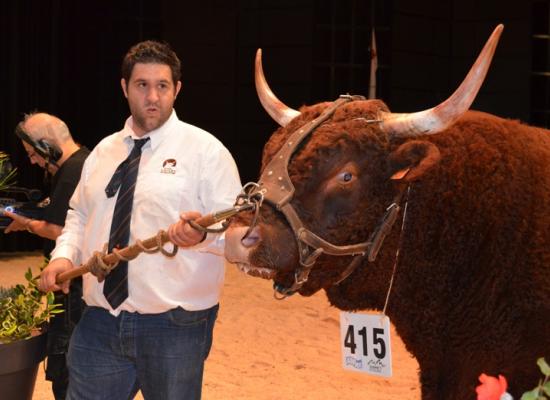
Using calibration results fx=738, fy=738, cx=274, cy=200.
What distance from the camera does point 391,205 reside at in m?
2.40

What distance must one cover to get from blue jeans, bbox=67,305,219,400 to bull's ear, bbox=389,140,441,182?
0.97 m

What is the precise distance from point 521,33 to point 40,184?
8.70m

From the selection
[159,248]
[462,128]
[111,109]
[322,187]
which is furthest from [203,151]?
[111,109]

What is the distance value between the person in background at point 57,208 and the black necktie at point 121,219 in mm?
1087

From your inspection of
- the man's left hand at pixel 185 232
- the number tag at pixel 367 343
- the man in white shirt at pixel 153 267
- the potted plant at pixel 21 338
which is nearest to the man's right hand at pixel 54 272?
the man in white shirt at pixel 153 267

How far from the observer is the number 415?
8.48 ft

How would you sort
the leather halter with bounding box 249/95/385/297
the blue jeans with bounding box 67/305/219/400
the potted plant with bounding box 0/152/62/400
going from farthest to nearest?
1. the potted plant with bounding box 0/152/62/400
2. the blue jeans with bounding box 67/305/219/400
3. the leather halter with bounding box 249/95/385/297

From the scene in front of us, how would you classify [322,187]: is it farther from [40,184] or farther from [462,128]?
[40,184]

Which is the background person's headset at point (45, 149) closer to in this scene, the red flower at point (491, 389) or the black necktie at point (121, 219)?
the black necktie at point (121, 219)

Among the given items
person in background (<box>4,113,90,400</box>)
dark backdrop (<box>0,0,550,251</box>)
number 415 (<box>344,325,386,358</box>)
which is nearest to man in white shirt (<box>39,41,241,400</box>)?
number 415 (<box>344,325,386,358</box>)

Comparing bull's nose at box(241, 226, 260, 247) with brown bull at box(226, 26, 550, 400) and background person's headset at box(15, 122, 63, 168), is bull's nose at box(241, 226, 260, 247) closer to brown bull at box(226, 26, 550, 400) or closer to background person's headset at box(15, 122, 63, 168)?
brown bull at box(226, 26, 550, 400)

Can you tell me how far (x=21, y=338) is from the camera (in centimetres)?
349

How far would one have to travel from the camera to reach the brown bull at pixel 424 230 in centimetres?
228

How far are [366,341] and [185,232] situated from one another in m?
0.77
